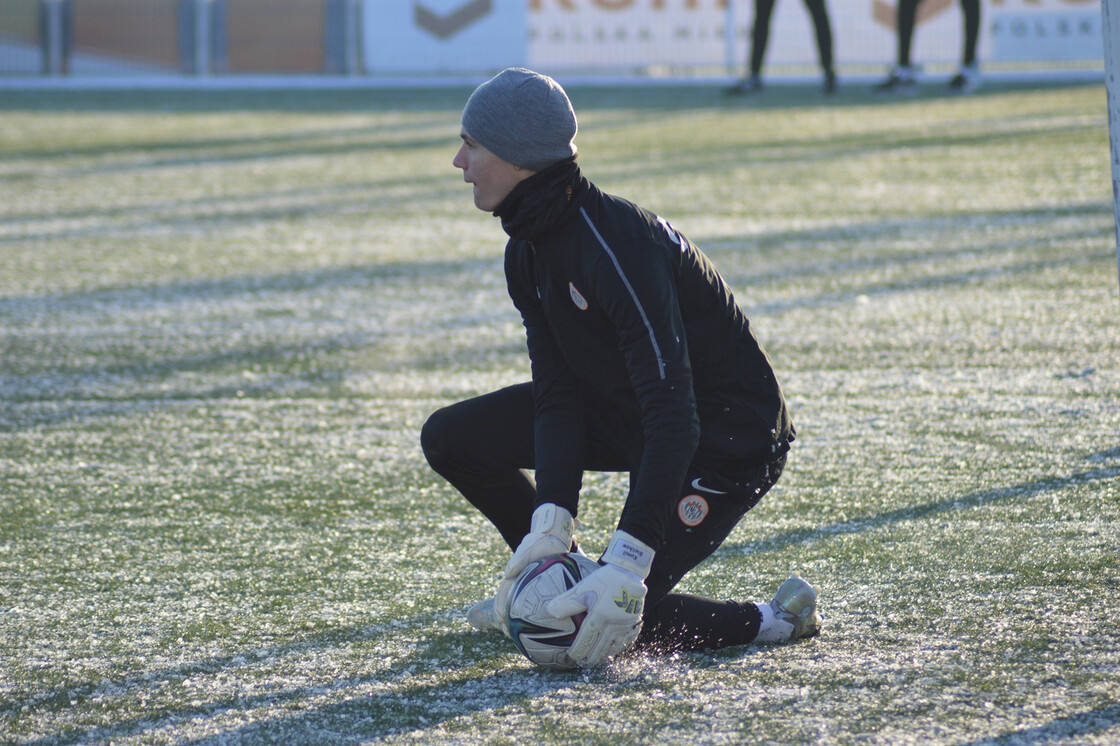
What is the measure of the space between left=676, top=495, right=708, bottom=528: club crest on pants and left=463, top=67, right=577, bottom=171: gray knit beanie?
0.71m

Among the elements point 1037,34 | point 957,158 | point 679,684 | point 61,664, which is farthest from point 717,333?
point 1037,34

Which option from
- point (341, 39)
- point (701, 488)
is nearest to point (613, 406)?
point (701, 488)

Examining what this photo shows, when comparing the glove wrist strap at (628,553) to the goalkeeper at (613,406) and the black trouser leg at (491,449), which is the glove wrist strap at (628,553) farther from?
the black trouser leg at (491,449)

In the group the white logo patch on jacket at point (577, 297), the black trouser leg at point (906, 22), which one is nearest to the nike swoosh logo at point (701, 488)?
the white logo patch on jacket at point (577, 297)

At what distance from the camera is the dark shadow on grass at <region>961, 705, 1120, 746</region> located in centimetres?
244

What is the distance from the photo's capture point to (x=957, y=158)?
34.6 feet

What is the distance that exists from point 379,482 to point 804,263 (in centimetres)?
366

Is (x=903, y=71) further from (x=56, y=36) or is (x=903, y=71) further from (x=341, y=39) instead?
(x=56, y=36)

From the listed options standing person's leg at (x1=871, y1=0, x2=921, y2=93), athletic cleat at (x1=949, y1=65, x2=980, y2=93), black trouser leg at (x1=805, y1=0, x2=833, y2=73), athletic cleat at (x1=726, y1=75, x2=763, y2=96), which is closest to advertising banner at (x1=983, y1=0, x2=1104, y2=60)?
athletic cleat at (x1=949, y1=65, x2=980, y2=93)

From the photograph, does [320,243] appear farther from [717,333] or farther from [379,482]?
[717,333]

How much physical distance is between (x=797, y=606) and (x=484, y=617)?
0.65m

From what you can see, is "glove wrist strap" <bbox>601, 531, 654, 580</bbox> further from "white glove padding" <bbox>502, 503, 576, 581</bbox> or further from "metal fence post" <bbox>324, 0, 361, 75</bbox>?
"metal fence post" <bbox>324, 0, 361, 75</bbox>

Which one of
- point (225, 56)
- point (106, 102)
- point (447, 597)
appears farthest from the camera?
point (225, 56)

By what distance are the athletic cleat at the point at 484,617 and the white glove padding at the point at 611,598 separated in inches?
13.1
